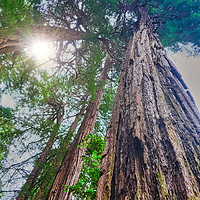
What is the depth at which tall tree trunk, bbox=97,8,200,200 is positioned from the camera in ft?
2.32

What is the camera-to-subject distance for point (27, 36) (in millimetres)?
3059

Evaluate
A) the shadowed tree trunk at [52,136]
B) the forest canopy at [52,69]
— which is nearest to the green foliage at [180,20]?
the forest canopy at [52,69]

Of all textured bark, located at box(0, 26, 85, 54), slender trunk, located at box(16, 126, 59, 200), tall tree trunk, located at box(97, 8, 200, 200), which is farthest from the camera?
slender trunk, located at box(16, 126, 59, 200)

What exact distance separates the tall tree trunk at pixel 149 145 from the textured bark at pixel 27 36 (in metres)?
2.60

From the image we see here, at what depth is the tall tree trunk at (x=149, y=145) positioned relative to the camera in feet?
2.32

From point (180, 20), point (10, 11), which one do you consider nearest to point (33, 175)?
point (10, 11)

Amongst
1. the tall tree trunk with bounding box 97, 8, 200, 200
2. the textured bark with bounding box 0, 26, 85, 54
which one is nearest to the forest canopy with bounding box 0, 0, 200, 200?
the textured bark with bounding box 0, 26, 85, 54

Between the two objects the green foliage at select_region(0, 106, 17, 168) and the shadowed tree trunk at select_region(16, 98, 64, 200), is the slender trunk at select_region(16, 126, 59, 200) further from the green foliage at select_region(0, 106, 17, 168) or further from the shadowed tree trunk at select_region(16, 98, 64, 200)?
the green foliage at select_region(0, 106, 17, 168)

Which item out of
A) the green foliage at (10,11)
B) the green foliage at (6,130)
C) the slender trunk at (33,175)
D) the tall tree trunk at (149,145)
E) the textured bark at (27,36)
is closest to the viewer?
the tall tree trunk at (149,145)

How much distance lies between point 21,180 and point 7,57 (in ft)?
11.8

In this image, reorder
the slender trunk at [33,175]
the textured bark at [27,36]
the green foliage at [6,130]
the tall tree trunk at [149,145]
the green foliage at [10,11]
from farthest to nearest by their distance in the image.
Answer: the green foliage at [6,130] → the slender trunk at [33,175] → the textured bark at [27,36] → the green foliage at [10,11] → the tall tree trunk at [149,145]

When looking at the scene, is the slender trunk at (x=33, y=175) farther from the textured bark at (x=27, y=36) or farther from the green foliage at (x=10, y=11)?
the green foliage at (x=10, y=11)

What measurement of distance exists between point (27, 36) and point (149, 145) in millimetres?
3427

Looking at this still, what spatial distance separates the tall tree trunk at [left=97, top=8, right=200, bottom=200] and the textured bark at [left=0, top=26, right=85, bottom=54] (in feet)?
8.53
